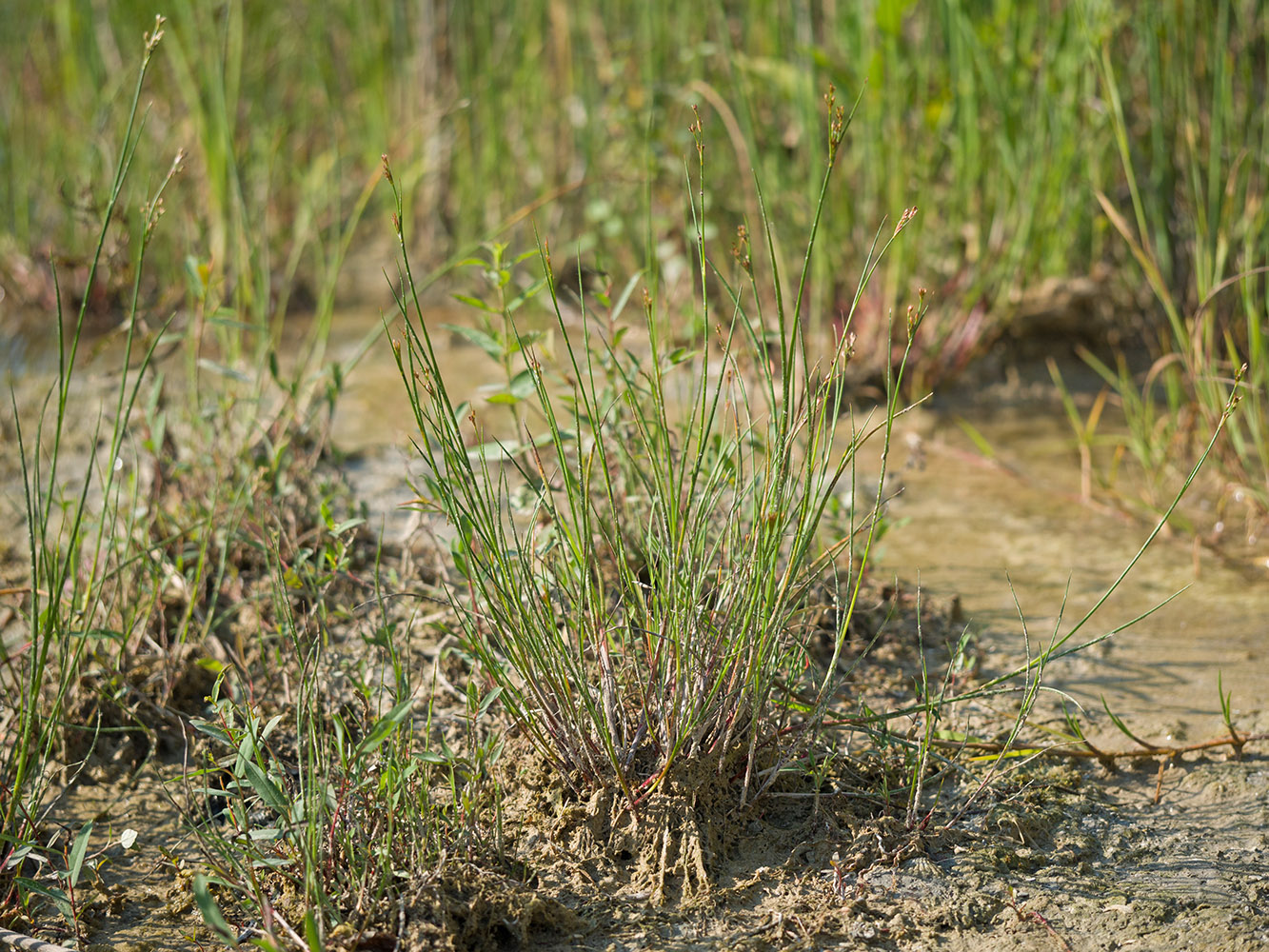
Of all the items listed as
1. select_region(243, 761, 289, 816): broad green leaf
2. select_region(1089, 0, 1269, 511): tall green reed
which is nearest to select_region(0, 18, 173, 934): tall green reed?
select_region(243, 761, 289, 816): broad green leaf

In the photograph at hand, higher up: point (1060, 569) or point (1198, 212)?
point (1198, 212)

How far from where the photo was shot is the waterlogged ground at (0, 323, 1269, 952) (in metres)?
1.40

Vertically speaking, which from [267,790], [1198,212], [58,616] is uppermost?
[1198,212]

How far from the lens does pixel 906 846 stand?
151 cm

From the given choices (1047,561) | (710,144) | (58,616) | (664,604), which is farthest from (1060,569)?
(710,144)

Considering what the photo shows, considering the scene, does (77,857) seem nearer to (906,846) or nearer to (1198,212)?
(906,846)

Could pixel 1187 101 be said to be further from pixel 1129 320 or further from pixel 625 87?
pixel 625 87

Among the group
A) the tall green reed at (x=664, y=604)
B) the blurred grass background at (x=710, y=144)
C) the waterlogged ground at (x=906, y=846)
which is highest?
the blurred grass background at (x=710, y=144)

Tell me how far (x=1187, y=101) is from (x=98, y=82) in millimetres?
3557

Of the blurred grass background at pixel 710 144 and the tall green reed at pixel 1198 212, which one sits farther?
the blurred grass background at pixel 710 144

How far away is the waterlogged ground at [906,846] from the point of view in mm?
1404

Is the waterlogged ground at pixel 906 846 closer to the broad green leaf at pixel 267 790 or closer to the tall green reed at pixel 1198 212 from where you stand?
the broad green leaf at pixel 267 790

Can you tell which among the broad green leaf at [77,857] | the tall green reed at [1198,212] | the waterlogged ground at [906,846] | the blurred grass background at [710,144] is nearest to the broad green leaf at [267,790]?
the waterlogged ground at [906,846]

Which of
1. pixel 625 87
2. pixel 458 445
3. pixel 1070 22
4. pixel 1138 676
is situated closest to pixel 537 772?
pixel 458 445
